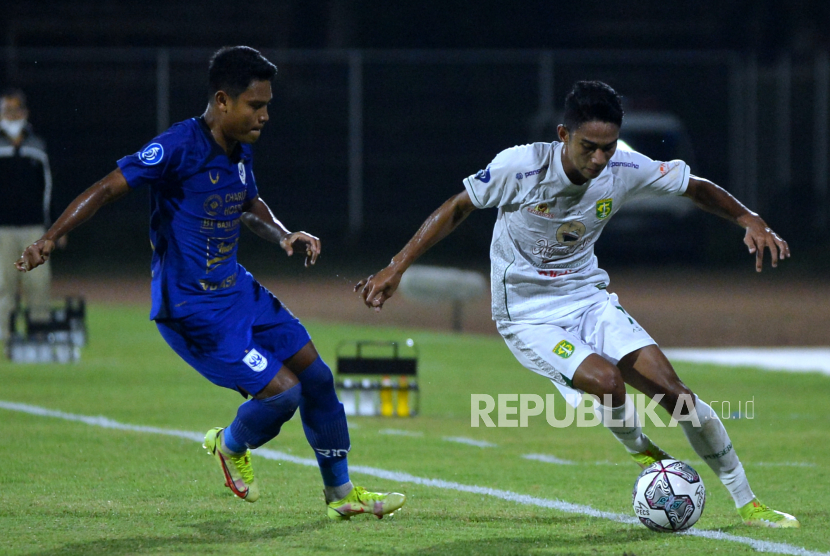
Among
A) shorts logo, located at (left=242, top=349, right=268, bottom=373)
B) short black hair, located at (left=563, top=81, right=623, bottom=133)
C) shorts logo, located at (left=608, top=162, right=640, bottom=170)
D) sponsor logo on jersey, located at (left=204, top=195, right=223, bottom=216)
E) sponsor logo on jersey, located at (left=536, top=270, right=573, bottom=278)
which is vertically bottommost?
shorts logo, located at (left=242, top=349, right=268, bottom=373)

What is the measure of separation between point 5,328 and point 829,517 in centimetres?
1010

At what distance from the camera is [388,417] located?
31.7 ft

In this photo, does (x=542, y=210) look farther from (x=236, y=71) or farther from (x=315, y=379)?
(x=236, y=71)

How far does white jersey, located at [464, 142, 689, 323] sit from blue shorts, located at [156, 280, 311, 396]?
1.03 meters

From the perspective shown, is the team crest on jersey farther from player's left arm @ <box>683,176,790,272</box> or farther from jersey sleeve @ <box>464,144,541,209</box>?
player's left arm @ <box>683,176,790,272</box>

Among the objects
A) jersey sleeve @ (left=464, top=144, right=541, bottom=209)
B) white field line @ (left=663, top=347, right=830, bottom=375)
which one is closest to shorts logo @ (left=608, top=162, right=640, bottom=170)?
jersey sleeve @ (left=464, top=144, right=541, bottom=209)

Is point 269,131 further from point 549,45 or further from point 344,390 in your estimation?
point 344,390

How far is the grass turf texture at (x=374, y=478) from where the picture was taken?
5332 millimetres

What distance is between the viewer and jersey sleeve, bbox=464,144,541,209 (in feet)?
18.4

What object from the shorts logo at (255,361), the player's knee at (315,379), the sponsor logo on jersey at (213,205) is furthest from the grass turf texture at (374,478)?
the sponsor logo on jersey at (213,205)

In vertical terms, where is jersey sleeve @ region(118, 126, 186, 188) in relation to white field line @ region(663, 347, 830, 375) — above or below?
above

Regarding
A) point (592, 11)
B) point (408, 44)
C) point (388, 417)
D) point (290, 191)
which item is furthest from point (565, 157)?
point (592, 11)

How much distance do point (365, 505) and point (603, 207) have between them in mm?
1766

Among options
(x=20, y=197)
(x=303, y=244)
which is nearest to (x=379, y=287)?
(x=303, y=244)
